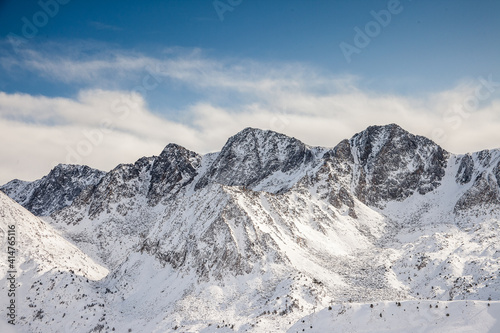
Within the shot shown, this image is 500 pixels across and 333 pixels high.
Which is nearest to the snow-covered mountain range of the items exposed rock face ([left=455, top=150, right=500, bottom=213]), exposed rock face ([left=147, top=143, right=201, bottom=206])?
exposed rock face ([left=455, top=150, right=500, bottom=213])

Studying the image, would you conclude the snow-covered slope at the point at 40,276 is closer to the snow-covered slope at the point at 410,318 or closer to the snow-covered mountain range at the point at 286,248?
the snow-covered mountain range at the point at 286,248

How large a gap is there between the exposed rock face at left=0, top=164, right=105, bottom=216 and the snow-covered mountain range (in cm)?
3837

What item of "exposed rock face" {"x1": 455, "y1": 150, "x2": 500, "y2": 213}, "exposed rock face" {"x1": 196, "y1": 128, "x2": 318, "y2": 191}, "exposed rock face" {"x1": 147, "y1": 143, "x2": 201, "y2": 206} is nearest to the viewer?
"exposed rock face" {"x1": 455, "y1": 150, "x2": 500, "y2": 213}

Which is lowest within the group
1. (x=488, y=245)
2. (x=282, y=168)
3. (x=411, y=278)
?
(x=411, y=278)

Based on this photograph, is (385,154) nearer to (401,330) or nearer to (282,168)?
(282,168)

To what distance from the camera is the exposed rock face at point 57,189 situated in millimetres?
145000

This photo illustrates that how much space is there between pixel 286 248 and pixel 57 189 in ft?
438

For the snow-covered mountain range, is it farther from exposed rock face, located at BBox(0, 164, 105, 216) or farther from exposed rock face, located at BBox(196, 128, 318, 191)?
exposed rock face, located at BBox(0, 164, 105, 216)

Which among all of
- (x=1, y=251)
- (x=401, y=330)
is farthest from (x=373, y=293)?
(x=1, y=251)

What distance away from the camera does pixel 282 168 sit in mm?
113500

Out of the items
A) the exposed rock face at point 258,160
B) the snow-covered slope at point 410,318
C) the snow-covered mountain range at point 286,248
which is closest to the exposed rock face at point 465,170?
the snow-covered mountain range at point 286,248

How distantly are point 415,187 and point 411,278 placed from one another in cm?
5389

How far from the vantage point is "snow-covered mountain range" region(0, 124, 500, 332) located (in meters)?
41.3

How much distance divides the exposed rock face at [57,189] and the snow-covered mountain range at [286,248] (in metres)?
38.4
